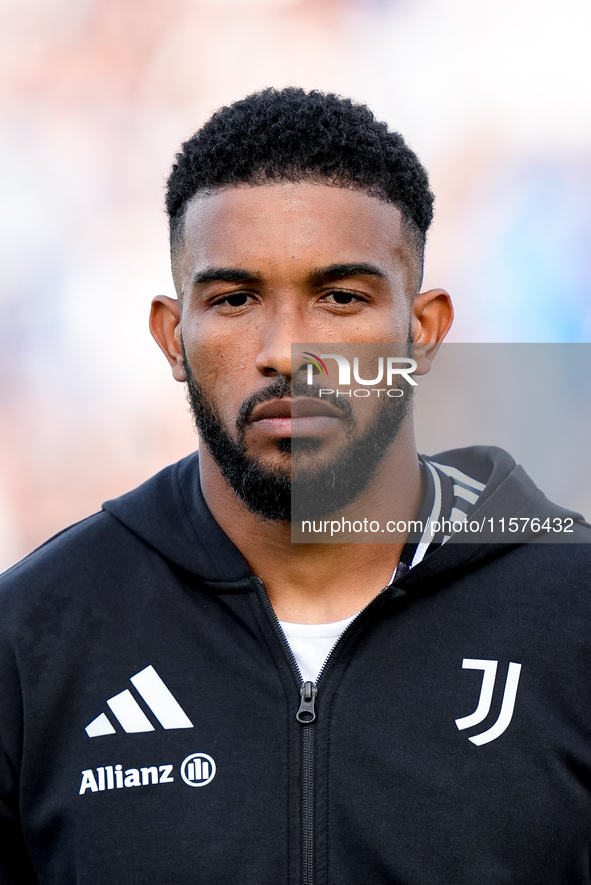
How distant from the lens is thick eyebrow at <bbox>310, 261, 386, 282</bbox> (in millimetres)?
2438

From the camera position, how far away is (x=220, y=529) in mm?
2604

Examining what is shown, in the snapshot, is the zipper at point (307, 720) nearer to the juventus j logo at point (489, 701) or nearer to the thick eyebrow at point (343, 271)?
the juventus j logo at point (489, 701)

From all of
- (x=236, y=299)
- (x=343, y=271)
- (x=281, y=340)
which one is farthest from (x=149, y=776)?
(x=343, y=271)

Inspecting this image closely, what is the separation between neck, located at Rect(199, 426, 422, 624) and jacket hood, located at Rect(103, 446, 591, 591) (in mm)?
77

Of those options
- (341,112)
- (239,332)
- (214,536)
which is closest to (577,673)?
(214,536)

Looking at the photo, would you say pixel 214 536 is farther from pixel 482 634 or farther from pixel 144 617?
pixel 482 634

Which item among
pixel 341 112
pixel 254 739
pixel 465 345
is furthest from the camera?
pixel 465 345

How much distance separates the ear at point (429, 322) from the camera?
9.08 ft

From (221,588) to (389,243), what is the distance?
3.22 ft

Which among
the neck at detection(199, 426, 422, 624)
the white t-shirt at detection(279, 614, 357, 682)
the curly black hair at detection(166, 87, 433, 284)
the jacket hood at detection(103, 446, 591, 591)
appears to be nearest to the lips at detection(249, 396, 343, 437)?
the neck at detection(199, 426, 422, 624)

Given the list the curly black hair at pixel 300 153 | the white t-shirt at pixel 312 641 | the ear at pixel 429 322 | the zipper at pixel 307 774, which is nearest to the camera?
the zipper at pixel 307 774

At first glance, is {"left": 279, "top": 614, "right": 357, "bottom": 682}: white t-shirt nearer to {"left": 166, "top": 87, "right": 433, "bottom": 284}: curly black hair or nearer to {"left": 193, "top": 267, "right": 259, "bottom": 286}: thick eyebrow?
{"left": 193, "top": 267, "right": 259, "bottom": 286}: thick eyebrow

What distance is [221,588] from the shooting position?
2494 mm

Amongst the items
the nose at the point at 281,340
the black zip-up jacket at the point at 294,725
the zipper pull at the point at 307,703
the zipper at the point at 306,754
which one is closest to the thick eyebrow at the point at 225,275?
the nose at the point at 281,340
